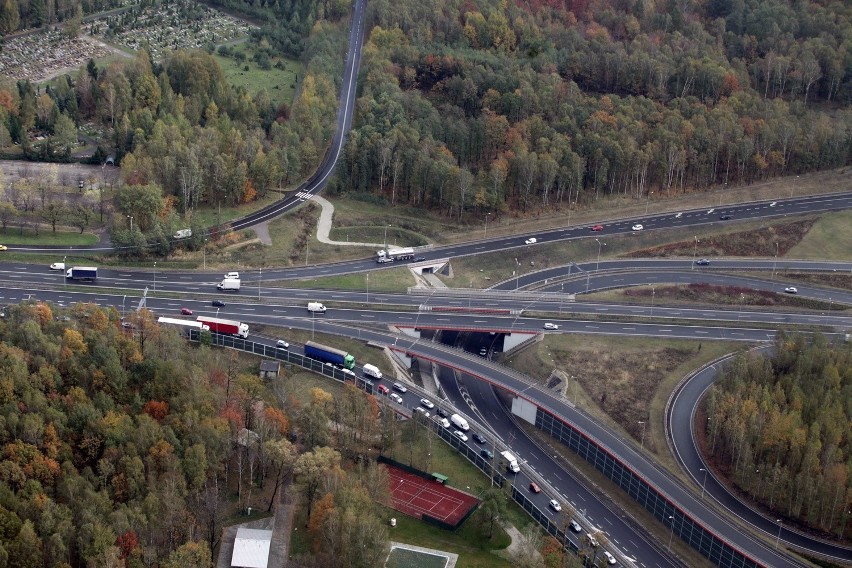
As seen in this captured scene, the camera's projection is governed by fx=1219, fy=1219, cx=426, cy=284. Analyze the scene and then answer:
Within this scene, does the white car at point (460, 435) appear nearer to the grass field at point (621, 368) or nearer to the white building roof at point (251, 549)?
the grass field at point (621, 368)

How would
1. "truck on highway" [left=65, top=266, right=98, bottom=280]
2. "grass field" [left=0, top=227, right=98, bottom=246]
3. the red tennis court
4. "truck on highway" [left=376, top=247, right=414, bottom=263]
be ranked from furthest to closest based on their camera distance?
"truck on highway" [left=376, top=247, right=414, bottom=263] < "grass field" [left=0, top=227, right=98, bottom=246] < "truck on highway" [left=65, top=266, right=98, bottom=280] < the red tennis court

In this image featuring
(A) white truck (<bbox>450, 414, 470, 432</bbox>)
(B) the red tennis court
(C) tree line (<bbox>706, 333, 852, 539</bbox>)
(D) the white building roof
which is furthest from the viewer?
(A) white truck (<bbox>450, 414, 470, 432</bbox>)

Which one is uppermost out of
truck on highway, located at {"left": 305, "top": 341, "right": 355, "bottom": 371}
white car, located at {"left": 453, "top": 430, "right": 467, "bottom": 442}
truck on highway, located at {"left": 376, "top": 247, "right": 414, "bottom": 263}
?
truck on highway, located at {"left": 376, "top": 247, "right": 414, "bottom": 263}

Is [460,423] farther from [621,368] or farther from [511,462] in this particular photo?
[621,368]

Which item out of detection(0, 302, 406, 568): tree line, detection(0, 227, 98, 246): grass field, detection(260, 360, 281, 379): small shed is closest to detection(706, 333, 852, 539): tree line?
detection(0, 302, 406, 568): tree line

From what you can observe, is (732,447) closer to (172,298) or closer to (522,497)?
(522,497)

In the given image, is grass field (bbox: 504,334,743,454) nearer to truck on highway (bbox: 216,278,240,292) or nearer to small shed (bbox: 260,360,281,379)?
small shed (bbox: 260,360,281,379)

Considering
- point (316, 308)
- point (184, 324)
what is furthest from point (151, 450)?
point (316, 308)

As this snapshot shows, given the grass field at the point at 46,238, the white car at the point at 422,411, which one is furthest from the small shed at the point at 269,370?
the grass field at the point at 46,238
